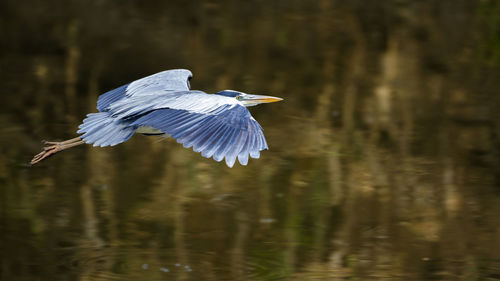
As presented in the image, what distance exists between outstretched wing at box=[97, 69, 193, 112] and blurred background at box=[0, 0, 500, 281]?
4.57 ft

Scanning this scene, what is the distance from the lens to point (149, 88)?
5.80 meters

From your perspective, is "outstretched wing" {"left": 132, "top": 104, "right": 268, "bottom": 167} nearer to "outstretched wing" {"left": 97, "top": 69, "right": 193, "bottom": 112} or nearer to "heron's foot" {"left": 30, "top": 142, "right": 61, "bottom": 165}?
"outstretched wing" {"left": 97, "top": 69, "right": 193, "bottom": 112}

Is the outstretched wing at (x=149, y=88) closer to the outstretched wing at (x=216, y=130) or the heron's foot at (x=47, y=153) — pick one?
the heron's foot at (x=47, y=153)

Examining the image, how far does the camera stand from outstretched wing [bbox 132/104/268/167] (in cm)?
438

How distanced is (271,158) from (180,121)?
3827 millimetres

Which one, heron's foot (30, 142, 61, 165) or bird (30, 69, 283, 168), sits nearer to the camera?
bird (30, 69, 283, 168)

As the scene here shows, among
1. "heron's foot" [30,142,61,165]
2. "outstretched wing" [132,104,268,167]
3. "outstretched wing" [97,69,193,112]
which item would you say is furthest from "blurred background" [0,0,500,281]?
"outstretched wing" [132,104,268,167]

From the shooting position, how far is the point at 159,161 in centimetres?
832

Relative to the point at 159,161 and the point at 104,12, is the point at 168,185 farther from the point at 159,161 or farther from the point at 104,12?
the point at 104,12

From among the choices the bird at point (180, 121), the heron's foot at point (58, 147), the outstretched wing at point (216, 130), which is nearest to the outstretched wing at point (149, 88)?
the bird at point (180, 121)

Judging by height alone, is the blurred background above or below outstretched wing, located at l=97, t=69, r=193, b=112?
below

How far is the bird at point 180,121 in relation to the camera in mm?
4434

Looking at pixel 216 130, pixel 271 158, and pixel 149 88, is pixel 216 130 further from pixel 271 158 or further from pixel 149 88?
pixel 271 158

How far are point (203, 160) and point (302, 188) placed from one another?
Answer: 1.20 metres
